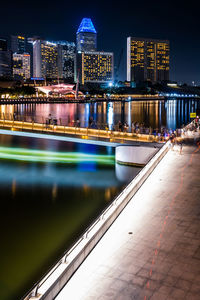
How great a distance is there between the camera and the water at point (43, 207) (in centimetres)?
814

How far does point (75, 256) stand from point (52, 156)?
763 inches

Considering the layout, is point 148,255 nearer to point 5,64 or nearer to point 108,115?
point 108,115

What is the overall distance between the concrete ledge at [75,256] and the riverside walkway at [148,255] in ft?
0.36

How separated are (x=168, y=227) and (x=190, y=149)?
9.37 meters

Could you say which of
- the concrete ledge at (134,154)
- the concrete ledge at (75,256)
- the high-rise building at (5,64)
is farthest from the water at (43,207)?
the high-rise building at (5,64)

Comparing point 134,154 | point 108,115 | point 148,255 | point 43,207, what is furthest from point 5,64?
point 148,255

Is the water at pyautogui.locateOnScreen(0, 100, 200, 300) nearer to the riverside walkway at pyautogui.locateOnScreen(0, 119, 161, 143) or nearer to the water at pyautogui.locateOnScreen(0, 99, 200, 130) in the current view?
the riverside walkway at pyautogui.locateOnScreen(0, 119, 161, 143)

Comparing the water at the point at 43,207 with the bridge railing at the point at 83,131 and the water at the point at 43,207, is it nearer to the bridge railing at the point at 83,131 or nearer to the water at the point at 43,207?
the water at the point at 43,207

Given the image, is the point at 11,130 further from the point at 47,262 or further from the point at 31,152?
the point at 47,262

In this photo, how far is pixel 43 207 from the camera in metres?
12.8

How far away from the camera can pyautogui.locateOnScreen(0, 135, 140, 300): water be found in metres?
8.14

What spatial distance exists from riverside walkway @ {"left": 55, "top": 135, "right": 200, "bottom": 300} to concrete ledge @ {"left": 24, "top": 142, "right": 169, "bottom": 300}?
109mm

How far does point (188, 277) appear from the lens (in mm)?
4734

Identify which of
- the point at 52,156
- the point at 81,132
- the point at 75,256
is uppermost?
the point at 81,132
